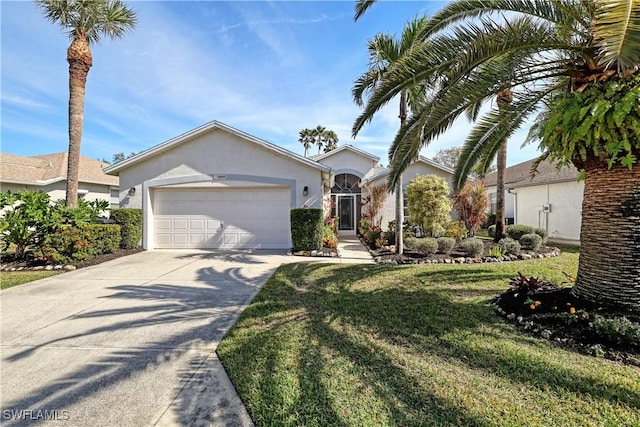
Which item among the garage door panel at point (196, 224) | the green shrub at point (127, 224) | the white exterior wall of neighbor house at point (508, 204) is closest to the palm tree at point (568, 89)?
the garage door panel at point (196, 224)

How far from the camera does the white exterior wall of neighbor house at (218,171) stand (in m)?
12.4

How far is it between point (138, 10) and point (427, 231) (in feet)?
52.1

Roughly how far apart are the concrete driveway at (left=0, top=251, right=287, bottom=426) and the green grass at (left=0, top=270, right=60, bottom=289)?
492 mm

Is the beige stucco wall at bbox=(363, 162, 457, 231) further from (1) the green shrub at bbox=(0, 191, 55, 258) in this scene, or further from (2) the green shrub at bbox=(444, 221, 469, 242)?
(1) the green shrub at bbox=(0, 191, 55, 258)

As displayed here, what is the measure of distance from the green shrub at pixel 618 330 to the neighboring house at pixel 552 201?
1199 centimetres

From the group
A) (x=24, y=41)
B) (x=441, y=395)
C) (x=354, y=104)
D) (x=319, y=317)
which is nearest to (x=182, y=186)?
(x=24, y=41)

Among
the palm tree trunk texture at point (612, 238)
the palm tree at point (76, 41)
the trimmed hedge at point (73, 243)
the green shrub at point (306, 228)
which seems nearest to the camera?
the palm tree trunk texture at point (612, 238)

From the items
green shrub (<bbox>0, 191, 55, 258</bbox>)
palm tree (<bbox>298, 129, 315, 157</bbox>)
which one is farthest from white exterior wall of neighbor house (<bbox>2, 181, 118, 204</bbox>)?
palm tree (<bbox>298, 129, 315, 157</bbox>)

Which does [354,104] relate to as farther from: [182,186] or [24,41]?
[24,41]

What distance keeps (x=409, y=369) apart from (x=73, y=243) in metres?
10.6

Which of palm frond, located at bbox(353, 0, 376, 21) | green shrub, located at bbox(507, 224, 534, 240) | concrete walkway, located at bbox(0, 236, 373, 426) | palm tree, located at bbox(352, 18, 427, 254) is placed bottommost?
concrete walkway, located at bbox(0, 236, 373, 426)

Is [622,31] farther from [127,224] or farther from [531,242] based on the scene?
[127,224]

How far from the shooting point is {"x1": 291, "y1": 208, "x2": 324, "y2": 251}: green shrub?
11164 mm

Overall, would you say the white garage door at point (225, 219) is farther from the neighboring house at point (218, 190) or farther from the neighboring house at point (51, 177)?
the neighboring house at point (51, 177)
